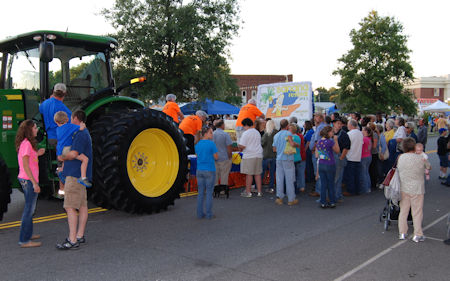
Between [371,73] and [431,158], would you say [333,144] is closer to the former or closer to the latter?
[431,158]

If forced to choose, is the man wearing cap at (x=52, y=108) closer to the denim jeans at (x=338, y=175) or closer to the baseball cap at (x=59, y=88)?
the baseball cap at (x=59, y=88)

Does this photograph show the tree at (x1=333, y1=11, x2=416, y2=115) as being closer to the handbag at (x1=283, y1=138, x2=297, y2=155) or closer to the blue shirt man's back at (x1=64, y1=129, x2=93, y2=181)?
the handbag at (x1=283, y1=138, x2=297, y2=155)

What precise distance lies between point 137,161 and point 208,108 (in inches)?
796

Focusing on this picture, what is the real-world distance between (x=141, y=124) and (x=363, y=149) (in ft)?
17.8

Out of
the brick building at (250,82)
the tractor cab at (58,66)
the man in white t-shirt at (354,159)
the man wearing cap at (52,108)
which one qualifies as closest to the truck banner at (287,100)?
the man in white t-shirt at (354,159)

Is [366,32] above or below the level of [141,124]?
above

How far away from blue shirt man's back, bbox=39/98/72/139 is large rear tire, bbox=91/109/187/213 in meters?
0.64

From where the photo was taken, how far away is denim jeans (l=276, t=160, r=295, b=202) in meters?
8.15

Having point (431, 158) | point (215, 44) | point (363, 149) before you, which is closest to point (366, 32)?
point (215, 44)

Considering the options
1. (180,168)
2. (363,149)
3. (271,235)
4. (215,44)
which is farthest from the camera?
(215,44)

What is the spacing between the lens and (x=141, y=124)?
6.82 metres

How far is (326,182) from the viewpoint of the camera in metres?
7.87

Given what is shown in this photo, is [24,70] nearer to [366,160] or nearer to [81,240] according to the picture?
[81,240]

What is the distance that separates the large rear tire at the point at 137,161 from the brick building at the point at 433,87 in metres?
88.4
